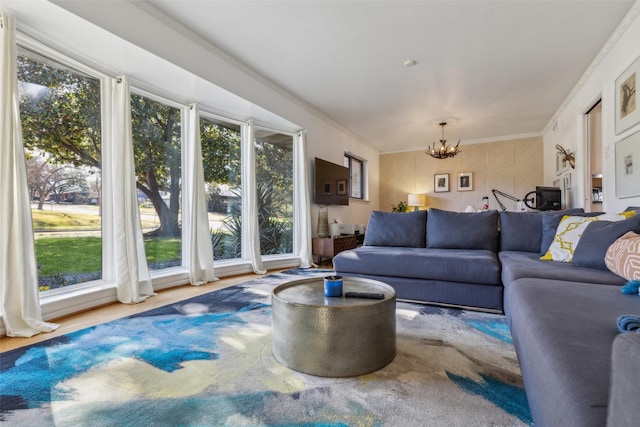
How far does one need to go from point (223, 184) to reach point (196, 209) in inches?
27.8

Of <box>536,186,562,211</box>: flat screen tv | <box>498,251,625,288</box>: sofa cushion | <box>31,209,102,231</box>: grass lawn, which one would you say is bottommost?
<box>498,251,625,288</box>: sofa cushion

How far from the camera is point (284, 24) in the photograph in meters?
2.87

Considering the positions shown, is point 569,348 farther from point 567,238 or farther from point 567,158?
point 567,158

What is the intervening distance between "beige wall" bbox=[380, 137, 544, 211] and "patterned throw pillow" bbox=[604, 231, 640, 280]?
A: 5.52 m

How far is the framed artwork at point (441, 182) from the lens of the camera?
24.2 ft

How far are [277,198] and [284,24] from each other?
2.62 m

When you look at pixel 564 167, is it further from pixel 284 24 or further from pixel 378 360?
pixel 378 360

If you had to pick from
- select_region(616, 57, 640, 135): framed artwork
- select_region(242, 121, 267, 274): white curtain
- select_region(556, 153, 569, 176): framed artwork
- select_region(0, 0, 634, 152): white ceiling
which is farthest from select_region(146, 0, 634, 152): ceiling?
select_region(242, 121, 267, 274): white curtain

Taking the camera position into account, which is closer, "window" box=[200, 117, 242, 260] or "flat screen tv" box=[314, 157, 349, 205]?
"window" box=[200, 117, 242, 260]

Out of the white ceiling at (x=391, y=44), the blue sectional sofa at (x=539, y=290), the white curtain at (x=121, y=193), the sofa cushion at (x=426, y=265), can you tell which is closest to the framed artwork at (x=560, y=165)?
the white ceiling at (x=391, y=44)

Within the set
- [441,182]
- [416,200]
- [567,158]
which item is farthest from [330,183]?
[567,158]

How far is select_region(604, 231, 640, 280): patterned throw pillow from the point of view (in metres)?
1.59

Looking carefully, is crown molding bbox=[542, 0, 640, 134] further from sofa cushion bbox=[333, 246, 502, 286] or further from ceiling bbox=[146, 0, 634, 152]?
sofa cushion bbox=[333, 246, 502, 286]

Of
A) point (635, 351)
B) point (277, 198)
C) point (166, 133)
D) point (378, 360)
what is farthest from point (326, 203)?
point (635, 351)
